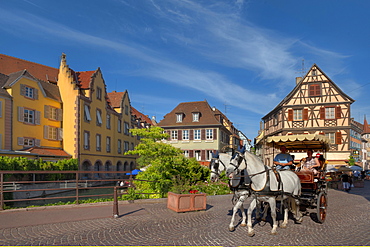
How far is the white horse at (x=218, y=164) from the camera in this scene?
849 centimetres

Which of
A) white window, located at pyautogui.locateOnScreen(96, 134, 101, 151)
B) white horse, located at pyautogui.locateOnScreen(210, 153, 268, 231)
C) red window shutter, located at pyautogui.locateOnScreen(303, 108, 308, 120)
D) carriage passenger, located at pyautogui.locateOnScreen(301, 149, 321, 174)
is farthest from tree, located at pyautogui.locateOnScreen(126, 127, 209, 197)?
red window shutter, located at pyautogui.locateOnScreen(303, 108, 308, 120)

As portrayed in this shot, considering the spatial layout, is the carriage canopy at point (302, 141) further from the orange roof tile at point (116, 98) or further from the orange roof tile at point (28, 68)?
the orange roof tile at point (116, 98)

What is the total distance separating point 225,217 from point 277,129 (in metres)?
30.8

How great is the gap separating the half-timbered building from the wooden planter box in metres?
25.2

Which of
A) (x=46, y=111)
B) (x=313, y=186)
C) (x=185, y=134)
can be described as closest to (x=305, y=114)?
(x=185, y=134)

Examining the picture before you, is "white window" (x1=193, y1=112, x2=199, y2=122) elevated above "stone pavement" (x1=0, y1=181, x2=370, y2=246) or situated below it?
above

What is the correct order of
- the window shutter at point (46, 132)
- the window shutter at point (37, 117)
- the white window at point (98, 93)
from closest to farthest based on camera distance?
the window shutter at point (37, 117) → the window shutter at point (46, 132) → the white window at point (98, 93)

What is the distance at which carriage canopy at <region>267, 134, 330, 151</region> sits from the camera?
10195 mm

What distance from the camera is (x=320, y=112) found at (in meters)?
35.1

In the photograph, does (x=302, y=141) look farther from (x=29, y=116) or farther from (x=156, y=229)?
(x=29, y=116)

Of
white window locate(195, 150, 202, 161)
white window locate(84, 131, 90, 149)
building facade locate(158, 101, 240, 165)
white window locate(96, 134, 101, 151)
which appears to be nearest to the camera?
white window locate(84, 131, 90, 149)

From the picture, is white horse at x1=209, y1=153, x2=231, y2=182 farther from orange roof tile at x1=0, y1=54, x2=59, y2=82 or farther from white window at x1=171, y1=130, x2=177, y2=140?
orange roof tile at x1=0, y1=54, x2=59, y2=82

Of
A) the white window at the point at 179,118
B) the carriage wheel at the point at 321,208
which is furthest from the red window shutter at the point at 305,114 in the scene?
the carriage wheel at the point at 321,208

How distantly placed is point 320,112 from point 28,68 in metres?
36.8
